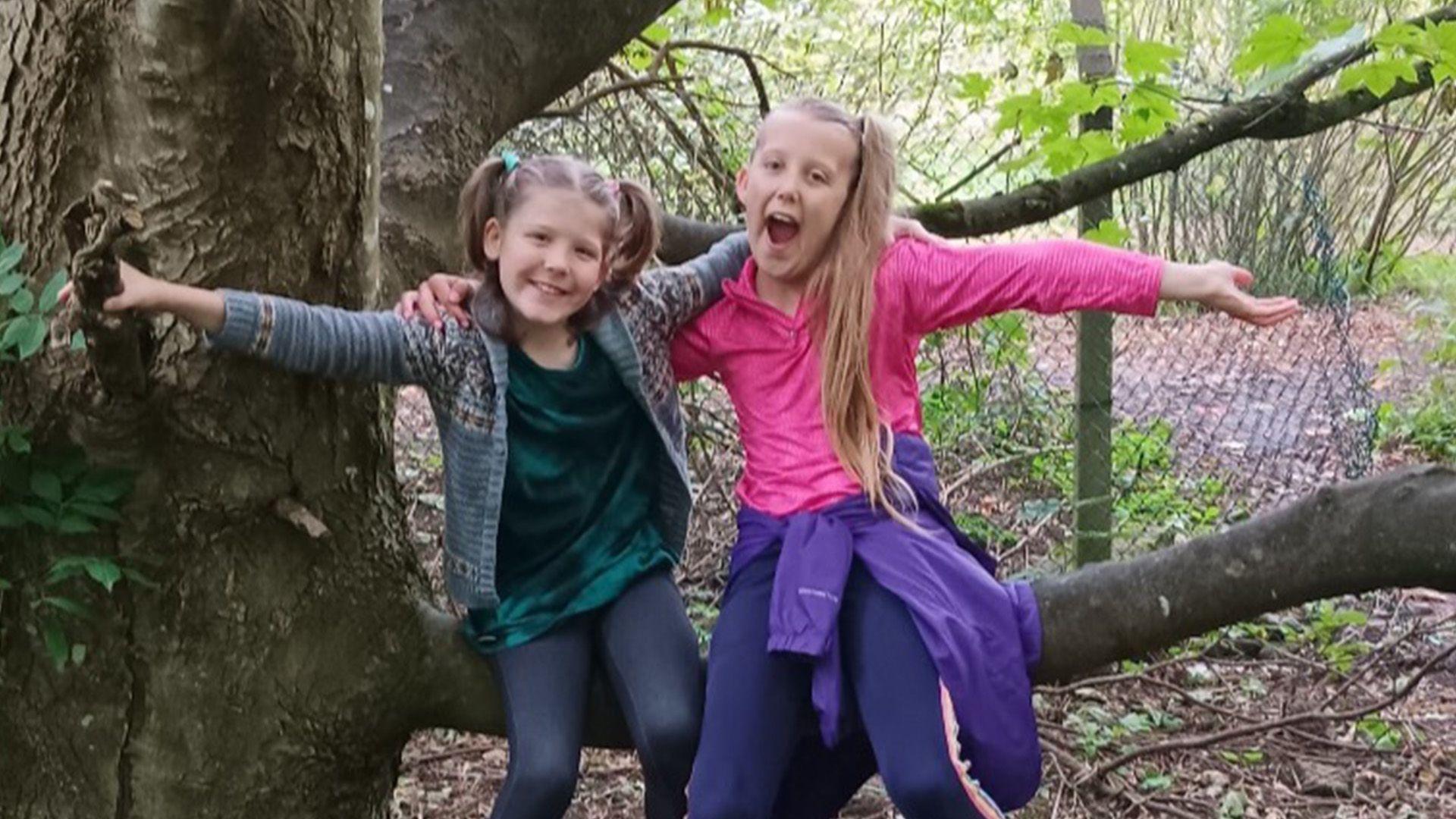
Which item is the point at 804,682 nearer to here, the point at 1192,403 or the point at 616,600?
the point at 616,600

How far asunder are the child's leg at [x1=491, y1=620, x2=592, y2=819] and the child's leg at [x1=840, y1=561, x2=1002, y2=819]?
40 centimetres

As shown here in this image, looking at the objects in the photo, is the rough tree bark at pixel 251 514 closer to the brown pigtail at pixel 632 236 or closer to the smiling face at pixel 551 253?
the smiling face at pixel 551 253

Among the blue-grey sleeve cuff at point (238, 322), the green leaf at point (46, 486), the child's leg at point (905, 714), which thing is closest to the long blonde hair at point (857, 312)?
the child's leg at point (905, 714)

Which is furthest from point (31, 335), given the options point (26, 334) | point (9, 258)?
point (9, 258)

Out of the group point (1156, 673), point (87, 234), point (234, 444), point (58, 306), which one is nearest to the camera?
point (87, 234)

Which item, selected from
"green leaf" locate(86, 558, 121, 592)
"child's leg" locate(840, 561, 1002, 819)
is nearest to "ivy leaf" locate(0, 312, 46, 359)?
"green leaf" locate(86, 558, 121, 592)

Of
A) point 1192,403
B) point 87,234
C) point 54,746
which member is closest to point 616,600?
point 54,746

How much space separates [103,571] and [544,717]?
0.63 meters

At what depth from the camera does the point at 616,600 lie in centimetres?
218

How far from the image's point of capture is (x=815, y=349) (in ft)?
7.36

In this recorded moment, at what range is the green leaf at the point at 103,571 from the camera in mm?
1818

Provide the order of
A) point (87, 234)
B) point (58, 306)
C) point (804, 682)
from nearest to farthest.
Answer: point (87, 234) → point (58, 306) → point (804, 682)

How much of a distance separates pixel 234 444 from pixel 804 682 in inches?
34.3

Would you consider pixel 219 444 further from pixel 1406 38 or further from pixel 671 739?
pixel 1406 38
